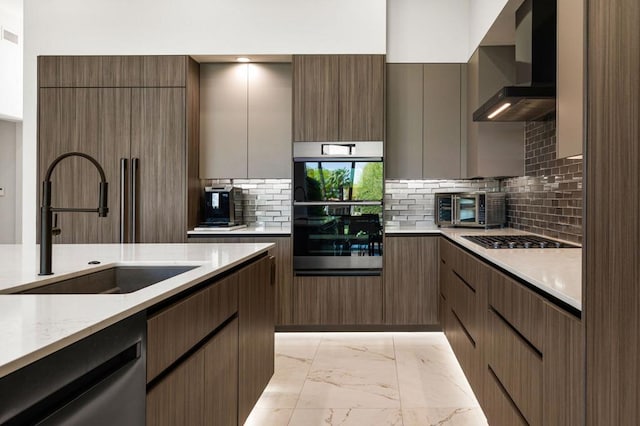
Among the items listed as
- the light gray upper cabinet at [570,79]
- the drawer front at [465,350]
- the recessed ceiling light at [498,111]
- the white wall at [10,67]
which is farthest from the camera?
the white wall at [10,67]

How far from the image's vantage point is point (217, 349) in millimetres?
1805

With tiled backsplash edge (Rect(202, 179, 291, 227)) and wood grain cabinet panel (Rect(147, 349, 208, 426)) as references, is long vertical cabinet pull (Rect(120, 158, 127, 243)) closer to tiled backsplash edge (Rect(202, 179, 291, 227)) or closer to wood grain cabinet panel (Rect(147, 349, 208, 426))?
tiled backsplash edge (Rect(202, 179, 291, 227))

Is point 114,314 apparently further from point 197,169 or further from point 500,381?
point 197,169

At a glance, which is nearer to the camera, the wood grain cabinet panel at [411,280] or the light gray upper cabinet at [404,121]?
the wood grain cabinet panel at [411,280]

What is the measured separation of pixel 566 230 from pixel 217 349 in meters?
2.31

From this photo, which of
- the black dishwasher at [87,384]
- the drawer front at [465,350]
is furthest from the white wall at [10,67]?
the black dishwasher at [87,384]

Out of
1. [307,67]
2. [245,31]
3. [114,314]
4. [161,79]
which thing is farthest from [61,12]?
[114,314]

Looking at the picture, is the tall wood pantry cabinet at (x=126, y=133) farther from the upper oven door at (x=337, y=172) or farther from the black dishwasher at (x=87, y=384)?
the black dishwasher at (x=87, y=384)

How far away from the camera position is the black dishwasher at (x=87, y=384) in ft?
2.59

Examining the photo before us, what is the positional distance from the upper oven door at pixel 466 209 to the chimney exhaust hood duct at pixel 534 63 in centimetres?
124

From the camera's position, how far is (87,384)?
0.97m

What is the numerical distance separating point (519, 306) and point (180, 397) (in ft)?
4.07

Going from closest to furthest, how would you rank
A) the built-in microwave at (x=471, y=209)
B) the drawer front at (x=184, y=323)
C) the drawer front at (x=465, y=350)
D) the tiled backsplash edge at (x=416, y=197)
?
the drawer front at (x=184, y=323)
the drawer front at (x=465, y=350)
the built-in microwave at (x=471, y=209)
the tiled backsplash edge at (x=416, y=197)

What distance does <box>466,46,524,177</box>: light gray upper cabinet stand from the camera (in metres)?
3.88
